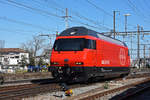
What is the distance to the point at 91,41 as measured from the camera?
15234 mm

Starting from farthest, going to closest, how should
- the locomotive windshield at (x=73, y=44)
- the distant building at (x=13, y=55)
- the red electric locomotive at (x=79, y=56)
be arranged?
the distant building at (x=13, y=55) → the locomotive windshield at (x=73, y=44) → the red electric locomotive at (x=79, y=56)

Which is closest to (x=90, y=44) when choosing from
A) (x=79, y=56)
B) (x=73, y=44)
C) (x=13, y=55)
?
(x=73, y=44)

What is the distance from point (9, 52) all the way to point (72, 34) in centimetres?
6071

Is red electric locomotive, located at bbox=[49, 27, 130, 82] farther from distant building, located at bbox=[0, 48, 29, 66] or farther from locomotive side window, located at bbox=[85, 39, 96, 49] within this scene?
distant building, located at bbox=[0, 48, 29, 66]

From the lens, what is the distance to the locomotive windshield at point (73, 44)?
48.5 feet

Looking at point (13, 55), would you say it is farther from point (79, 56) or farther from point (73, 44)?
point (79, 56)

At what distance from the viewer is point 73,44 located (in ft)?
49.3

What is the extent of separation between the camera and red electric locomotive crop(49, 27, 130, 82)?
47.2ft

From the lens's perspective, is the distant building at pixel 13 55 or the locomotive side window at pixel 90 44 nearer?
the locomotive side window at pixel 90 44

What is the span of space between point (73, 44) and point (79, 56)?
3.41 feet

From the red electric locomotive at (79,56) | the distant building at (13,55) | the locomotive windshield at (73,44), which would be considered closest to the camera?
the red electric locomotive at (79,56)

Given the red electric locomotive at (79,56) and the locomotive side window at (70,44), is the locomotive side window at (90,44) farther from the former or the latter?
the locomotive side window at (70,44)

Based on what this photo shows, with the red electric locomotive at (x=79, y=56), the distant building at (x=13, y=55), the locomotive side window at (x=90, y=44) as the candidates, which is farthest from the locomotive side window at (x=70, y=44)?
the distant building at (x=13, y=55)

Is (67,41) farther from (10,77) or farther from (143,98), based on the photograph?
(10,77)
